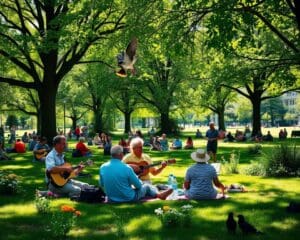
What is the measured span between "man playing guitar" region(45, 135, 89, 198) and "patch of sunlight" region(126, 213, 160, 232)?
2.88m

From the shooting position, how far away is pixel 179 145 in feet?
96.0

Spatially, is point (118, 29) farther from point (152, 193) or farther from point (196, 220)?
point (196, 220)

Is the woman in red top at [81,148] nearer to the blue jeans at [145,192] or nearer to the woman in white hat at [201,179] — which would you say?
the blue jeans at [145,192]

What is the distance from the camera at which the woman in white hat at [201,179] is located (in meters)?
9.89

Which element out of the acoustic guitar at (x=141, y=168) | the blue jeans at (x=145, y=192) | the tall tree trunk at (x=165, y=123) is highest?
the tall tree trunk at (x=165, y=123)

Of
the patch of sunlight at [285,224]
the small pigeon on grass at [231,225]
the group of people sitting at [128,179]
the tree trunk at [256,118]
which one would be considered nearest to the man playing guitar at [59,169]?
the group of people sitting at [128,179]

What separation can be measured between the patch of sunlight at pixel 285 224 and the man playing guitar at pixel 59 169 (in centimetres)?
475

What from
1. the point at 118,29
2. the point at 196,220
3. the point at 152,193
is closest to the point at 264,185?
the point at 152,193

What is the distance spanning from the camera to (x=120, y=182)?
32.1 feet

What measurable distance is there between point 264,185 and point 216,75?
355 inches

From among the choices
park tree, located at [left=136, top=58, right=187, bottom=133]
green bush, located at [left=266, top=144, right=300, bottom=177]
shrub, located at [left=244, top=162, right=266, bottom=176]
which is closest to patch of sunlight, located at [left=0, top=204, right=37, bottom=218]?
shrub, located at [left=244, top=162, right=266, bottom=176]

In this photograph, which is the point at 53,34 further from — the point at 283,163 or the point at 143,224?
the point at 143,224

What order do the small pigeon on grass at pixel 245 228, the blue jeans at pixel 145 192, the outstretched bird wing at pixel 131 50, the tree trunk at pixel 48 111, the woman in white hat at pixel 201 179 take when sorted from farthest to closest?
the tree trunk at pixel 48 111, the outstretched bird wing at pixel 131 50, the blue jeans at pixel 145 192, the woman in white hat at pixel 201 179, the small pigeon on grass at pixel 245 228

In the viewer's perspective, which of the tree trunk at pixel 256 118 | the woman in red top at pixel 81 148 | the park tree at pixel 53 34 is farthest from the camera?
the tree trunk at pixel 256 118
